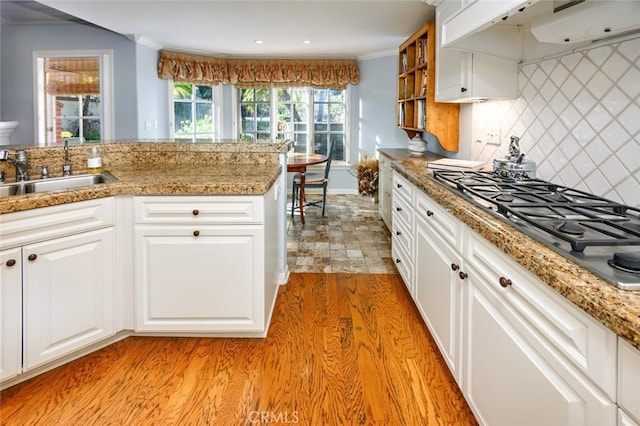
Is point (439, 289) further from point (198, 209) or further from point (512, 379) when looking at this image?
point (198, 209)

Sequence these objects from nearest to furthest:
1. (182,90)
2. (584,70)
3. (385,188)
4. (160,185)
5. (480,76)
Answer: (584,70)
(160,185)
(480,76)
(385,188)
(182,90)

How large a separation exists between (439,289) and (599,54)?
45.7 inches

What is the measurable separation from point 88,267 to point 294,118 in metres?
5.68

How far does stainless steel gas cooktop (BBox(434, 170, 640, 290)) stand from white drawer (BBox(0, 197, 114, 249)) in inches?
65.1

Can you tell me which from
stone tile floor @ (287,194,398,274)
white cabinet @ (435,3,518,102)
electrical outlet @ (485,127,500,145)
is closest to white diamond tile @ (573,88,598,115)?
white cabinet @ (435,3,518,102)

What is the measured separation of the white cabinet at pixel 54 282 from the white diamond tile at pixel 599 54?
220cm

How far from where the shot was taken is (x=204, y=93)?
715 centimetres

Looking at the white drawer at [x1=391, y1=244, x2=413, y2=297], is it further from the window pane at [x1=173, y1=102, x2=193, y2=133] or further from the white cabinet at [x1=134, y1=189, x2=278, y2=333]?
the window pane at [x1=173, y1=102, x2=193, y2=133]

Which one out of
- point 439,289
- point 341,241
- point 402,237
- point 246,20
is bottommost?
point 341,241

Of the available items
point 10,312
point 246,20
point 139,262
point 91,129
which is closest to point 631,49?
point 139,262

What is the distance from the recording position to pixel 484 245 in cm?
154

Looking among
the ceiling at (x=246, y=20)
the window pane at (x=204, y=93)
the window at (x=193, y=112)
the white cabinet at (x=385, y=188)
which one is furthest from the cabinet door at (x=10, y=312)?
the window pane at (x=204, y=93)

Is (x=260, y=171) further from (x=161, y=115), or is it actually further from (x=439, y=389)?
(x=161, y=115)

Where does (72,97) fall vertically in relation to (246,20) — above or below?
below
